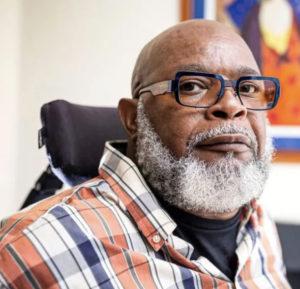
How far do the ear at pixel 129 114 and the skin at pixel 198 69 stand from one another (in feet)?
0.15

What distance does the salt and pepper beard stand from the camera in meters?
0.87

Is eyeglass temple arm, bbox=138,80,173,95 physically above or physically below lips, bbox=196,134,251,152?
above

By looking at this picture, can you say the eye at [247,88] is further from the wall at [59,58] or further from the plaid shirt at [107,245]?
the wall at [59,58]

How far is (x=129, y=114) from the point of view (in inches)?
40.1

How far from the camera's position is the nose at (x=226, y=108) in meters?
0.86

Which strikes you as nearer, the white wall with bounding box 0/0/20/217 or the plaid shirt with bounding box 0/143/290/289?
the plaid shirt with bounding box 0/143/290/289

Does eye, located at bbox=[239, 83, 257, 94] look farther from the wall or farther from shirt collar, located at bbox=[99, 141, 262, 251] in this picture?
the wall

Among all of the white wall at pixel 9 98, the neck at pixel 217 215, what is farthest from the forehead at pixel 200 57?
the white wall at pixel 9 98

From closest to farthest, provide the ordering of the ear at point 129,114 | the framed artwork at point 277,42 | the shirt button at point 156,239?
the shirt button at point 156,239, the ear at point 129,114, the framed artwork at point 277,42

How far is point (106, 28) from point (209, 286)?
1.26 metres

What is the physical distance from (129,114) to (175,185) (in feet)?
0.74

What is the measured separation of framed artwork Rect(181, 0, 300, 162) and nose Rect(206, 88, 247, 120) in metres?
0.84

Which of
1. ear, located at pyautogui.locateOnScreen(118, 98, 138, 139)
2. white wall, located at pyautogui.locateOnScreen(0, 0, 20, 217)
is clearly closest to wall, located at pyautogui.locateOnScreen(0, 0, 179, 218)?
white wall, located at pyautogui.locateOnScreen(0, 0, 20, 217)

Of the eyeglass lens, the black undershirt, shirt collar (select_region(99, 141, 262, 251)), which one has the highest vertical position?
the eyeglass lens
